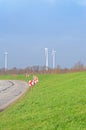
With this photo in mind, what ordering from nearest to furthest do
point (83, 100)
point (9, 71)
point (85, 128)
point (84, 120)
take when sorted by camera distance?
point (85, 128) < point (84, 120) < point (83, 100) < point (9, 71)

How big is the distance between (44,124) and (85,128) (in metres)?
2.02

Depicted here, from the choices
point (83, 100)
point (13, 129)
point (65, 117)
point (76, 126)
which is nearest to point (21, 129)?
point (13, 129)

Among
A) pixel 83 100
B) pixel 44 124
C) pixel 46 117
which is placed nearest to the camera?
pixel 44 124

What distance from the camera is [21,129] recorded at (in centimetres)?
1308

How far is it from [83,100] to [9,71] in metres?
116

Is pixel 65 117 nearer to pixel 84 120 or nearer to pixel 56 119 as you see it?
pixel 56 119

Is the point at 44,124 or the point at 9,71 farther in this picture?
the point at 9,71

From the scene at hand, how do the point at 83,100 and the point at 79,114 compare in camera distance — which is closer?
the point at 79,114

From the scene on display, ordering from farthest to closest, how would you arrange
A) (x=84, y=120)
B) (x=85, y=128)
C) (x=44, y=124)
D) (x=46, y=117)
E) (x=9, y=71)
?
(x=9, y=71) < (x=46, y=117) < (x=44, y=124) < (x=84, y=120) < (x=85, y=128)

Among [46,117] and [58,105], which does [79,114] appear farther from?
[58,105]

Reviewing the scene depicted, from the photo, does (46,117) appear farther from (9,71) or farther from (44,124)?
(9,71)

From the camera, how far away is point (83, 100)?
52.9ft

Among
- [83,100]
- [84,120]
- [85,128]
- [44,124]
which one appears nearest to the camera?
[85,128]

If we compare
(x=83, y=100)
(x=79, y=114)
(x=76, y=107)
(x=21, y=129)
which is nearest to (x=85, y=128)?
(x=79, y=114)
